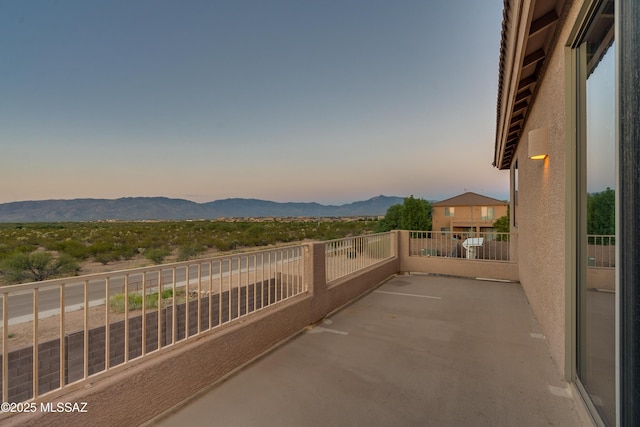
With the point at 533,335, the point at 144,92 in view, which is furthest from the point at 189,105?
the point at 533,335

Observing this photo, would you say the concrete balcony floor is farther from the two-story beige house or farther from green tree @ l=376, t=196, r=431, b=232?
the two-story beige house

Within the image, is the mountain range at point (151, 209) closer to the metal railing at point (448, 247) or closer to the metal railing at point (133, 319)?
the metal railing at point (448, 247)

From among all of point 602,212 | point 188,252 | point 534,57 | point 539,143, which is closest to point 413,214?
point 188,252

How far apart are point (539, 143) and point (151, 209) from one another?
12252 cm

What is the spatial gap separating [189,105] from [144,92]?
A: 1.93 metres

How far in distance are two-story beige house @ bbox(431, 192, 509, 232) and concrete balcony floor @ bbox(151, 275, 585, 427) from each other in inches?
1386

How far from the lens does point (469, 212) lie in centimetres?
3791

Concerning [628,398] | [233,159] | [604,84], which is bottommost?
[628,398]

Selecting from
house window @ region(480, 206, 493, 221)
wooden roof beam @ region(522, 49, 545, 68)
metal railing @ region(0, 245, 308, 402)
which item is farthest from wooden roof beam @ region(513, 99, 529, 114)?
house window @ region(480, 206, 493, 221)

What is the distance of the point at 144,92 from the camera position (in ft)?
43.0

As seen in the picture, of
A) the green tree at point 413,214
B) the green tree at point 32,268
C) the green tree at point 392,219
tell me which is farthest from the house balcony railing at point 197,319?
the green tree at point 392,219

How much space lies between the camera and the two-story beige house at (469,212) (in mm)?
37344

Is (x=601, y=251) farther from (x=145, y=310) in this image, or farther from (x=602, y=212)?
(x=145, y=310)

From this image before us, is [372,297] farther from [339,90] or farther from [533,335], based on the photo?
[339,90]
